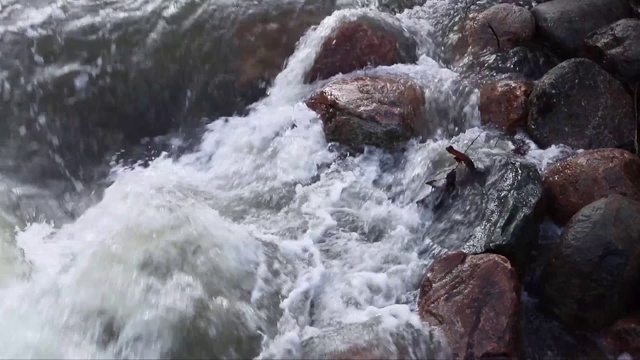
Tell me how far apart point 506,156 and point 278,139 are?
62.3 inches

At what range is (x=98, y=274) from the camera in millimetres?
3145

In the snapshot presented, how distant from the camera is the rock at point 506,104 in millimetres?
4250

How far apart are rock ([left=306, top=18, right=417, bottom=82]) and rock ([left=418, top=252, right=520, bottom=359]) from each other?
6.69 ft

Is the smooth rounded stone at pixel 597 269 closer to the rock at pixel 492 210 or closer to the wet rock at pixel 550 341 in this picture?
the wet rock at pixel 550 341

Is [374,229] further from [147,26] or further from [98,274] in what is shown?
[147,26]

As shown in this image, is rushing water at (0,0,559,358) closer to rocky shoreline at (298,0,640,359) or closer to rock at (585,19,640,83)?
rocky shoreline at (298,0,640,359)

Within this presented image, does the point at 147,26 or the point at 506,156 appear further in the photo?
the point at 147,26

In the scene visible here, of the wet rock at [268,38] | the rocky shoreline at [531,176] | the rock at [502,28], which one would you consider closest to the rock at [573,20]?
the rocky shoreline at [531,176]

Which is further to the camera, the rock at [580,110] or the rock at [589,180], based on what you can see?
the rock at [580,110]

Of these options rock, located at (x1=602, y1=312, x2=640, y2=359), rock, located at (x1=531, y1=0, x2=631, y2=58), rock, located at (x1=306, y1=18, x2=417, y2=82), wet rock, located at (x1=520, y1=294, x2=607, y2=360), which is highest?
rock, located at (x1=531, y1=0, x2=631, y2=58)

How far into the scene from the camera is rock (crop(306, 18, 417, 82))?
4.68 metres

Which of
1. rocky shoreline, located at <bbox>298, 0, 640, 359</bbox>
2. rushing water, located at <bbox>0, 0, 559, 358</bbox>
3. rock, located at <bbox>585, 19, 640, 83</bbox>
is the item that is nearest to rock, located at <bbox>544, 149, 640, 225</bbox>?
rocky shoreline, located at <bbox>298, 0, 640, 359</bbox>

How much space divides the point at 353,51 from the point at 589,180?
6.58 feet

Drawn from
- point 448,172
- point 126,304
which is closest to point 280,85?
point 448,172
